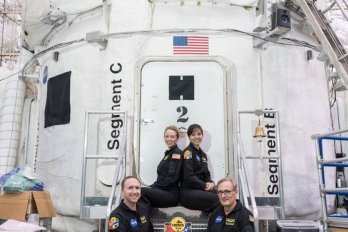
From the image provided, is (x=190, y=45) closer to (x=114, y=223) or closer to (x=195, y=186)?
(x=195, y=186)

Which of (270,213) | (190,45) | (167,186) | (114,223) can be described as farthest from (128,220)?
(190,45)

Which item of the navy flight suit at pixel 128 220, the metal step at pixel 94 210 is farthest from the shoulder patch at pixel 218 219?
the metal step at pixel 94 210

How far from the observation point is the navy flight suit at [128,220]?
142 inches

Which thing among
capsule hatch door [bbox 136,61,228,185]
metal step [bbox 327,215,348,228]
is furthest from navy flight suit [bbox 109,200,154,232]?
metal step [bbox 327,215,348,228]

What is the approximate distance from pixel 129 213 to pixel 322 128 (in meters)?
4.14

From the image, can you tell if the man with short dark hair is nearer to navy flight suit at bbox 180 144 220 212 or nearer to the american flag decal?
navy flight suit at bbox 180 144 220 212

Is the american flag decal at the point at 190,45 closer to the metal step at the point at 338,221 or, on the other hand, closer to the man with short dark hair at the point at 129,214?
the man with short dark hair at the point at 129,214

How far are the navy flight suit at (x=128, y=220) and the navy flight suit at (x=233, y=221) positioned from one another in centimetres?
63

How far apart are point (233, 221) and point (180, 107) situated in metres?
2.53

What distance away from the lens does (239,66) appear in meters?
6.11

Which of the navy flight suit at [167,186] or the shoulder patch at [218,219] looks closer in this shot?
the shoulder patch at [218,219]

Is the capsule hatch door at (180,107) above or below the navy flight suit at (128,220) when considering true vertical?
above

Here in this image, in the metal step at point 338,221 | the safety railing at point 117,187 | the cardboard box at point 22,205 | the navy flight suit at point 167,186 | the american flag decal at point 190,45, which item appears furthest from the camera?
the american flag decal at point 190,45

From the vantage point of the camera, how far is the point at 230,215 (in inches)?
144
